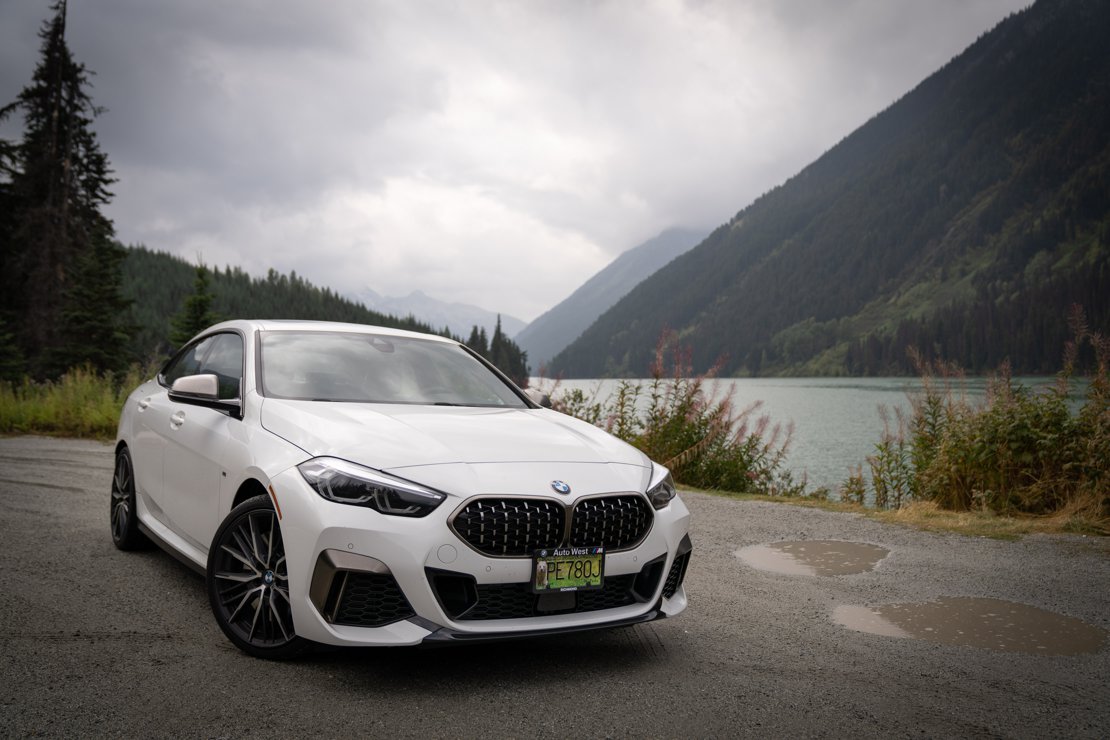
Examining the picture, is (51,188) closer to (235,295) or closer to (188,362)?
(188,362)

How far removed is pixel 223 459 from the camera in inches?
151

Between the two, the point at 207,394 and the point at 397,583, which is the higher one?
the point at 207,394

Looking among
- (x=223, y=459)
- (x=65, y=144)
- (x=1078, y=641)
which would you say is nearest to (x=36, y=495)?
(x=223, y=459)

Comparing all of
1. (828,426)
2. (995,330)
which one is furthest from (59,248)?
(995,330)

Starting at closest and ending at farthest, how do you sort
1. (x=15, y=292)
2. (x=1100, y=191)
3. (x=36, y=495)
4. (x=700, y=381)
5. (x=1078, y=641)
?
1. (x=1078, y=641)
2. (x=36, y=495)
3. (x=700, y=381)
4. (x=15, y=292)
5. (x=1100, y=191)

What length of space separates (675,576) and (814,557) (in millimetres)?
2898

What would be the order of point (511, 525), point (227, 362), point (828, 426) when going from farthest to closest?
point (828, 426) → point (227, 362) → point (511, 525)

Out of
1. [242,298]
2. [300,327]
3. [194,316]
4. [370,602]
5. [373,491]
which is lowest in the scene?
[370,602]

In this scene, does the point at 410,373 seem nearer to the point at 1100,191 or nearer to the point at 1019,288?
the point at 1019,288

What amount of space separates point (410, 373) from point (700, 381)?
6635 mm

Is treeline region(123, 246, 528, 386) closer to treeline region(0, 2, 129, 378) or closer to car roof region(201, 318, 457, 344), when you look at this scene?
treeline region(0, 2, 129, 378)

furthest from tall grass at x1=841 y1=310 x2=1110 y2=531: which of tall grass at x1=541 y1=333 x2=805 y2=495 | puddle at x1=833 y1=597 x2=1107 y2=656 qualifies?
puddle at x1=833 y1=597 x2=1107 y2=656

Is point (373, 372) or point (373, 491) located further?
point (373, 372)

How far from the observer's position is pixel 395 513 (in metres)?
3.04
